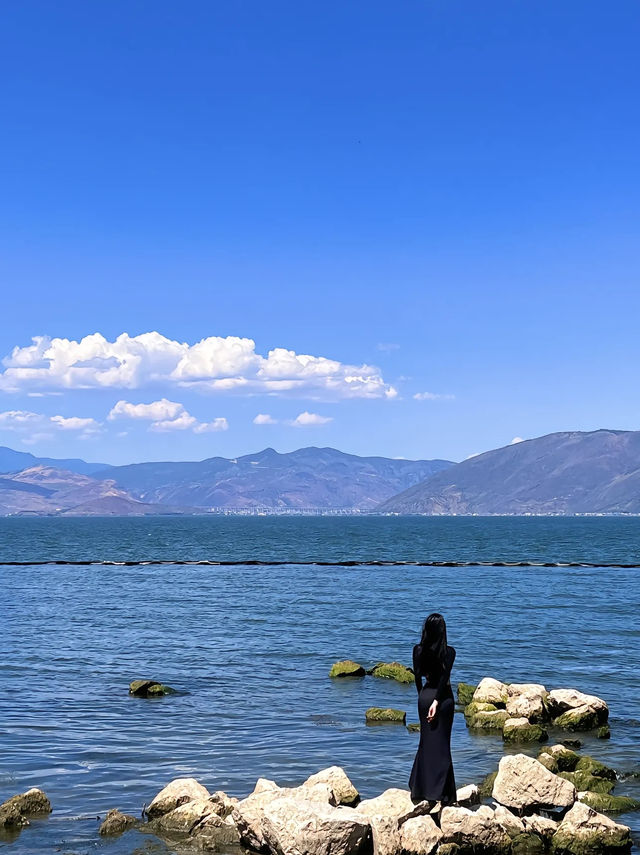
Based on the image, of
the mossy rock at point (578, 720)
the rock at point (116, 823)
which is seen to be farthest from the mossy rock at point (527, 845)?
the mossy rock at point (578, 720)

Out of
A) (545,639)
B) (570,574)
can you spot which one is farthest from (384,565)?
(545,639)

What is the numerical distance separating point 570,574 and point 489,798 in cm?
6708

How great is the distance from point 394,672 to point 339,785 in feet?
48.2

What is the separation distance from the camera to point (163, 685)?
29.0m

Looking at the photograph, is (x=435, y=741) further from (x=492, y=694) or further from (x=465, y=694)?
(x=465, y=694)

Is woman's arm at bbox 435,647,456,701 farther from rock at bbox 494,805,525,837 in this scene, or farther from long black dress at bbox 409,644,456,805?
rock at bbox 494,805,525,837

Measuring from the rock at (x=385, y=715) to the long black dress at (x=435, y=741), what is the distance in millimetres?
9800

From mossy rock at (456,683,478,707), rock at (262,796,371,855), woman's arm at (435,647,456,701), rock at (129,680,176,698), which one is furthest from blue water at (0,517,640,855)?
woman's arm at (435,647,456,701)

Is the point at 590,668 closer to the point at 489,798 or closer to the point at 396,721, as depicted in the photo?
the point at 396,721

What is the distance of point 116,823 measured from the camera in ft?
52.7

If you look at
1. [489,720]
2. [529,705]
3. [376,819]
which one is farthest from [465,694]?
[376,819]

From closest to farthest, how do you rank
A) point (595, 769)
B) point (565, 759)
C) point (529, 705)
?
point (595, 769) → point (565, 759) → point (529, 705)

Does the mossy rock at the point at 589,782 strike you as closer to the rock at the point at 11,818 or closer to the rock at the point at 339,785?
the rock at the point at 339,785

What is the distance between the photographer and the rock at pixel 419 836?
46.5 ft
